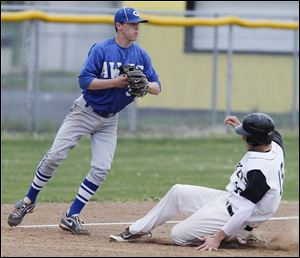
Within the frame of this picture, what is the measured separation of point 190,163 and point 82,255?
308 inches

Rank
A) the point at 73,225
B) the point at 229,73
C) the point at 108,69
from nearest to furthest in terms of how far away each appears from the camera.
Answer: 1. the point at 108,69
2. the point at 73,225
3. the point at 229,73

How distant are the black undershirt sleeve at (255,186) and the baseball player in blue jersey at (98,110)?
54.9 inches

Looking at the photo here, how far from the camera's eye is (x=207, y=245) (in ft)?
24.3

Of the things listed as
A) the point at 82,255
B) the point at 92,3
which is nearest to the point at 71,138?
the point at 82,255

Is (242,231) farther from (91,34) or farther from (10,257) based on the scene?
(91,34)

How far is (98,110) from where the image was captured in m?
8.43

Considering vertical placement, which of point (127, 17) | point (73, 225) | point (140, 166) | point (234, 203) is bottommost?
point (140, 166)

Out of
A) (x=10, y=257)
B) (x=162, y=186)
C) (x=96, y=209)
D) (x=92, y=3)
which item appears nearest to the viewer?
(x=10, y=257)

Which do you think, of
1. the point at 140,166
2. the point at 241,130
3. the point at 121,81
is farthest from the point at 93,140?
the point at 140,166

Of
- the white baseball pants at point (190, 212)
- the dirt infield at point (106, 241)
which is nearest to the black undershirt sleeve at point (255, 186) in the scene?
the white baseball pants at point (190, 212)

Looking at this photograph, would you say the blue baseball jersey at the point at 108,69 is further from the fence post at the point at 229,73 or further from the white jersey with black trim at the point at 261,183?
the fence post at the point at 229,73

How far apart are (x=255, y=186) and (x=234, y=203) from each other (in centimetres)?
27

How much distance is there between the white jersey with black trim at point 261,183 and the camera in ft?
24.2

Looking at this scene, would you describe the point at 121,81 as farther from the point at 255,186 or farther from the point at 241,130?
the point at 255,186
